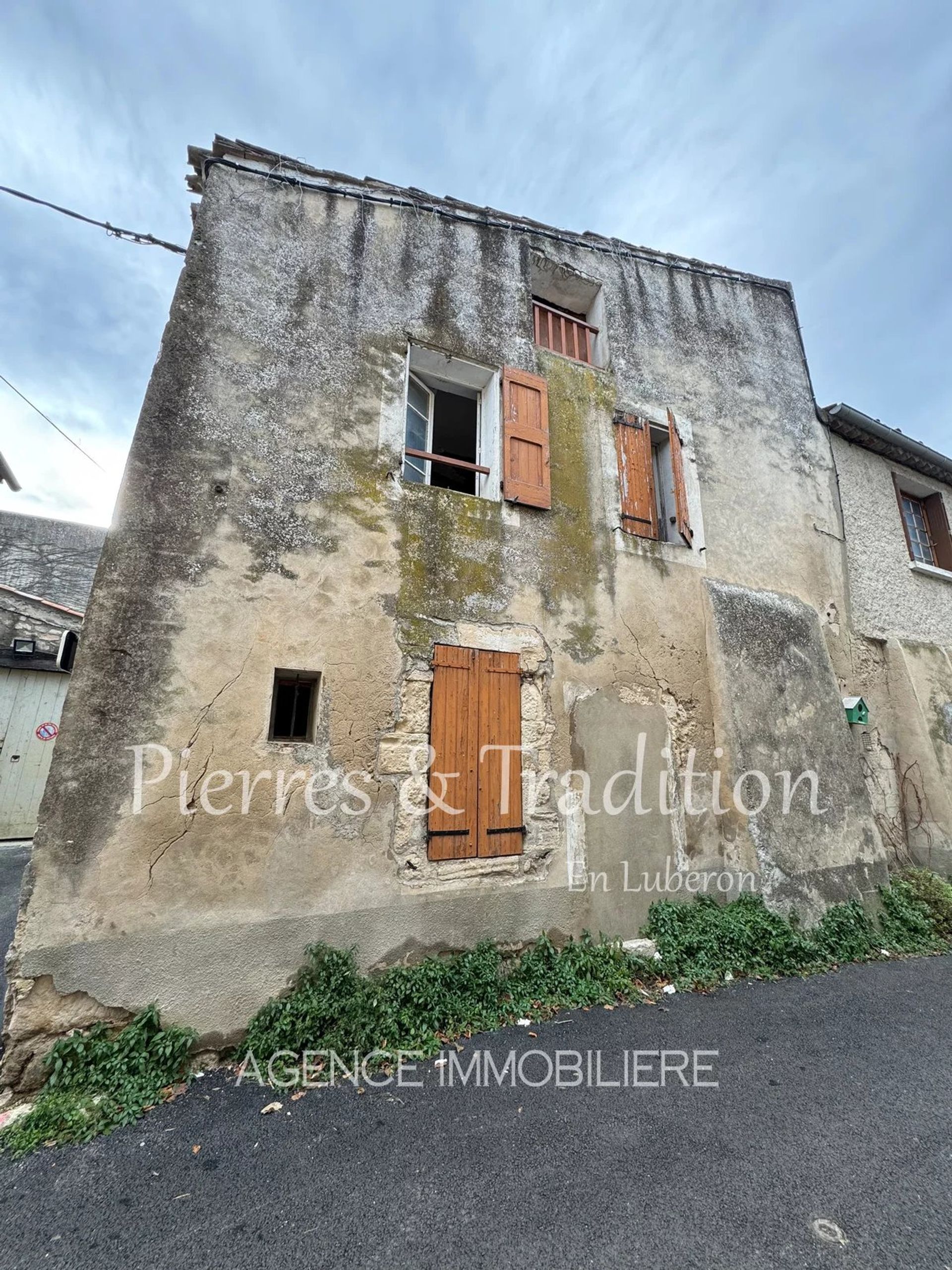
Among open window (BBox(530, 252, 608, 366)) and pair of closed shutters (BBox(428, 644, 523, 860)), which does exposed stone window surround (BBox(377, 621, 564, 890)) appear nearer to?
pair of closed shutters (BBox(428, 644, 523, 860))

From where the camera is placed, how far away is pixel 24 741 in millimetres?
8031

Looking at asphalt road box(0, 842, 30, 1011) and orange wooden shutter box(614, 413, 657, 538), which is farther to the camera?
orange wooden shutter box(614, 413, 657, 538)

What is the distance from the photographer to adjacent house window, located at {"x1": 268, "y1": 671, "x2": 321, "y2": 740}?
3.66m

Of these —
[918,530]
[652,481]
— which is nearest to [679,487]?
[652,481]

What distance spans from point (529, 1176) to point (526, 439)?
509 cm

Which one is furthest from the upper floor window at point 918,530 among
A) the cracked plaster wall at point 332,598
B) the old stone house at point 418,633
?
the cracked plaster wall at point 332,598

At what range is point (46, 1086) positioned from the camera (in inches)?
104

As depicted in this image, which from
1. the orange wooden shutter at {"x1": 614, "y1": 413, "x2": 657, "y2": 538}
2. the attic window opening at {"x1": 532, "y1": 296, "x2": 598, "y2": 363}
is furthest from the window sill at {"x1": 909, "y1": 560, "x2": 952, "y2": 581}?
the attic window opening at {"x1": 532, "y1": 296, "x2": 598, "y2": 363}

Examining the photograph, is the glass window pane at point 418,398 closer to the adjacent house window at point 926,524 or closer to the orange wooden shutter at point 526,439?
the orange wooden shutter at point 526,439

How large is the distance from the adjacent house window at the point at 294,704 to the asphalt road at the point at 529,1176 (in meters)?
2.01

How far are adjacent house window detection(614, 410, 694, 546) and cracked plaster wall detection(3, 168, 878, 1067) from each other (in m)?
0.20

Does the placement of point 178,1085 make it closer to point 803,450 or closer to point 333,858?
point 333,858

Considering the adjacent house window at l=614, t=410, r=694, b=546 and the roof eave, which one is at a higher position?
the roof eave

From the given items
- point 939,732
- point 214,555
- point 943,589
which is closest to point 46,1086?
point 214,555
